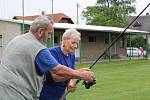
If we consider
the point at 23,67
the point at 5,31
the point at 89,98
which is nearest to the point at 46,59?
the point at 23,67

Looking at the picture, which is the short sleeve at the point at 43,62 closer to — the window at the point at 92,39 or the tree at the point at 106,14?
the window at the point at 92,39

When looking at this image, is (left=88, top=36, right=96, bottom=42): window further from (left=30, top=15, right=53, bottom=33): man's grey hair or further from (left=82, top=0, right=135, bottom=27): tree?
(left=30, top=15, right=53, bottom=33): man's grey hair

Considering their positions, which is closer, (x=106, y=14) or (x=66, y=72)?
(x=66, y=72)

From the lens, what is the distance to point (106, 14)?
76812 millimetres

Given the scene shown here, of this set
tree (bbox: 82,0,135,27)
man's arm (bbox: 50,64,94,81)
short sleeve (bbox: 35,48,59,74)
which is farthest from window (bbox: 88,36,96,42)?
short sleeve (bbox: 35,48,59,74)

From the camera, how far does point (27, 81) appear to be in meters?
5.26

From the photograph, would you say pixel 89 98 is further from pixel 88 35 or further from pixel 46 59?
pixel 88 35

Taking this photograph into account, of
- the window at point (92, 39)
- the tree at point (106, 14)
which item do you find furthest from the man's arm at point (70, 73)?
the tree at point (106, 14)

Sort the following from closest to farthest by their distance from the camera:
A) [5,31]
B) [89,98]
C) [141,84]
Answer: [89,98] → [141,84] → [5,31]

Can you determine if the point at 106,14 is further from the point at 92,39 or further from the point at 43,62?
the point at 43,62

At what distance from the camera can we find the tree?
7425 centimetres

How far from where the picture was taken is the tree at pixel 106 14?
244 feet

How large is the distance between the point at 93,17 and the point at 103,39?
2551 cm

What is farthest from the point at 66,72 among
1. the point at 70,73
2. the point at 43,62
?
the point at 43,62
